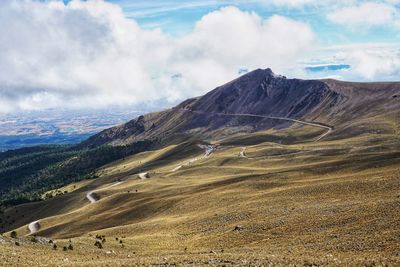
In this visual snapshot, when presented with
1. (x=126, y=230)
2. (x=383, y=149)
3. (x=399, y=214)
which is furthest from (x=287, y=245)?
(x=383, y=149)

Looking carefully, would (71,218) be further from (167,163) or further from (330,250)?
(167,163)

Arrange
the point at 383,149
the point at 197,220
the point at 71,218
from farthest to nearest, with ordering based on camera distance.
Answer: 1. the point at 383,149
2. the point at 71,218
3. the point at 197,220

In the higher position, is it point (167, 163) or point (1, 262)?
point (1, 262)

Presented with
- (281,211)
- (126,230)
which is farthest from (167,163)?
(281,211)

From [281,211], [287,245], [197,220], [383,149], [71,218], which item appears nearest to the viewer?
[287,245]

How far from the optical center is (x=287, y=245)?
40875 mm

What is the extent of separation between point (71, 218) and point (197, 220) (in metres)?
47.9

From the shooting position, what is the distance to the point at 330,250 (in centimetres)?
3662

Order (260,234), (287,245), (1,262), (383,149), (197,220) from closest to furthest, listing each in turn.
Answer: (1,262)
(287,245)
(260,234)
(197,220)
(383,149)

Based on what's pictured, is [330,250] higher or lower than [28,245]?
lower

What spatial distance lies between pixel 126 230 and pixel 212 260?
3187cm

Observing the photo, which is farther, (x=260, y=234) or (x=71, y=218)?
(x=71, y=218)

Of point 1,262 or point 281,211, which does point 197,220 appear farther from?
point 1,262

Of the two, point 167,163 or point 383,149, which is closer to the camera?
point 383,149
